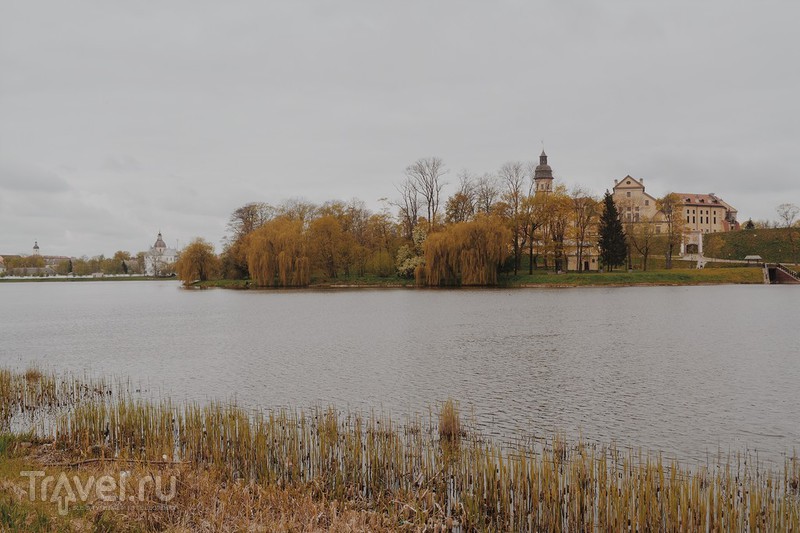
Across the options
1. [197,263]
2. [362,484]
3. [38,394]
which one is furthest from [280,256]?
[362,484]

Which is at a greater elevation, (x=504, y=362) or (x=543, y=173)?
(x=543, y=173)

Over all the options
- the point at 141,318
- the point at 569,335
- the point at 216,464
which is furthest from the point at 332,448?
the point at 141,318

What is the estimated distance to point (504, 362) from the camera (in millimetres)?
19938

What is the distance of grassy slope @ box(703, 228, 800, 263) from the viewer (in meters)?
88.3

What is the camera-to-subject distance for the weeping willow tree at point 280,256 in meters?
70.8

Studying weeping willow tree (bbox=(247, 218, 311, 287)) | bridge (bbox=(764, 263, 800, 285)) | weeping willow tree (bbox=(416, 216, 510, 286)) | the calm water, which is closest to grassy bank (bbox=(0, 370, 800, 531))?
the calm water

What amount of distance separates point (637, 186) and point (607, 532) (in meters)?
118

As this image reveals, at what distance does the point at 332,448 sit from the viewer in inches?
375

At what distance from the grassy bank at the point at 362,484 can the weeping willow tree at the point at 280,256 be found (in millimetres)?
59457

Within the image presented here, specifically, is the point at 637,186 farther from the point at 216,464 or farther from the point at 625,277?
the point at 216,464

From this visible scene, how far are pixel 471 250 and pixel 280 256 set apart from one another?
2393 cm

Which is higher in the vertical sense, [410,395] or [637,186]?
[637,186]

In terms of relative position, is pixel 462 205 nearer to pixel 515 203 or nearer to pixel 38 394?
pixel 515 203

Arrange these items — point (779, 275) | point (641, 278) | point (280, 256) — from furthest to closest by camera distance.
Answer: point (779, 275) → point (280, 256) → point (641, 278)
